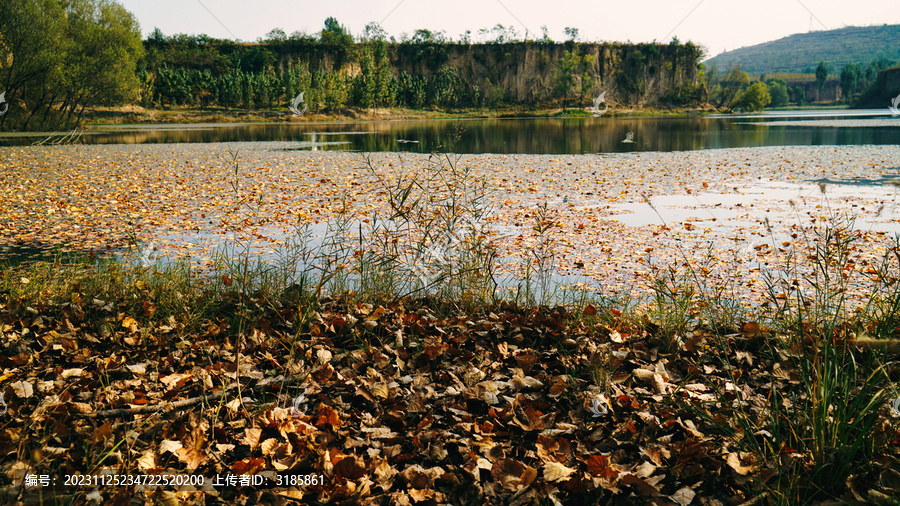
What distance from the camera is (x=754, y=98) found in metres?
112

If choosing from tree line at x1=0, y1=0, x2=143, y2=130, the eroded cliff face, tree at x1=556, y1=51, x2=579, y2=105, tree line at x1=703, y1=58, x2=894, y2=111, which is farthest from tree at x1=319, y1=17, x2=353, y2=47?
tree line at x1=703, y1=58, x2=894, y2=111

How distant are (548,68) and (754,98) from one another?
42.5 m

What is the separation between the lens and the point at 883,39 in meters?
175

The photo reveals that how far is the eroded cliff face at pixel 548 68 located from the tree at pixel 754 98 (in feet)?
25.9

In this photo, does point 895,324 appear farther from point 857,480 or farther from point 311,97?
point 311,97

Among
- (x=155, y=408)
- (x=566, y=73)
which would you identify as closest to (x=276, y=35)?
(x=566, y=73)

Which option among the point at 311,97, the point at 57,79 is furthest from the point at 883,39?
the point at 57,79

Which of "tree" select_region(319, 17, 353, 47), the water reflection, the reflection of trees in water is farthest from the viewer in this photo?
"tree" select_region(319, 17, 353, 47)

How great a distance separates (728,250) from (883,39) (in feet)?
737

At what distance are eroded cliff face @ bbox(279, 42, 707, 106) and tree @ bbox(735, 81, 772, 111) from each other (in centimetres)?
790

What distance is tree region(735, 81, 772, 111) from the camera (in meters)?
110

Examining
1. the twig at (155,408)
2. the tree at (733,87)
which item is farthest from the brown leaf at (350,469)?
the tree at (733,87)

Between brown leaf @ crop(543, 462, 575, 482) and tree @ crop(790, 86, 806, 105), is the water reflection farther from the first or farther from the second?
tree @ crop(790, 86, 806, 105)

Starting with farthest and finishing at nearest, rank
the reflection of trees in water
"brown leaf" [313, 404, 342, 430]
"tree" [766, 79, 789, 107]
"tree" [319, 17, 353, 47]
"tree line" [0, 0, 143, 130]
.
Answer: "tree" [766, 79, 789, 107], "tree" [319, 17, 353, 47], "tree line" [0, 0, 143, 130], the reflection of trees in water, "brown leaf" [313, 404, 342, 430]
